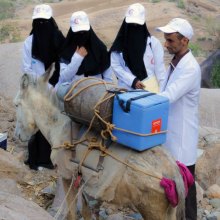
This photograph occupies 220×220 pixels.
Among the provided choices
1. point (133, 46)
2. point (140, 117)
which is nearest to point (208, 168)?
point (133, 46)

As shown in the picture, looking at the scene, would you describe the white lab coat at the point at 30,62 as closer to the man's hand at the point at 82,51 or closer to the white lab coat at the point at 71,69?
the white lab coat at the point at 71,69

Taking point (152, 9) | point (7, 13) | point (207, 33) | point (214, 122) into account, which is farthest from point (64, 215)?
point (7, 13)

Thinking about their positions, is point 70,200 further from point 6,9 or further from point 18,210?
point 6,9

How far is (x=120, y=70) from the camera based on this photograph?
18.7 feet

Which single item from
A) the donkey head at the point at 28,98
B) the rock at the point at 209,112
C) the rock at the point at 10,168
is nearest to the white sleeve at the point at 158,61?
the donkey head at the point at 28,98

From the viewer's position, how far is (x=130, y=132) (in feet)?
13.0

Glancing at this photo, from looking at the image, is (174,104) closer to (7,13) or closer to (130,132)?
(130,132)

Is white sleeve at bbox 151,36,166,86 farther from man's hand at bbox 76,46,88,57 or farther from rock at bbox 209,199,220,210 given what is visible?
rock at bbox 209,199,220,210

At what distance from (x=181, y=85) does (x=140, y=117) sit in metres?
0.67

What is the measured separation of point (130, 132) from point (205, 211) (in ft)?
7.37

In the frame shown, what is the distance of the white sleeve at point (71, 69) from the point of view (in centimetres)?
553

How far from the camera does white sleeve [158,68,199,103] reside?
4.35m

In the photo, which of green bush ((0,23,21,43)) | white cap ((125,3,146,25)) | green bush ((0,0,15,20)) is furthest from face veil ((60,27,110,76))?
green bush ((0,0,15,20))

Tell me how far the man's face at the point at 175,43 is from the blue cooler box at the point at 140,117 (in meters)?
0.58
